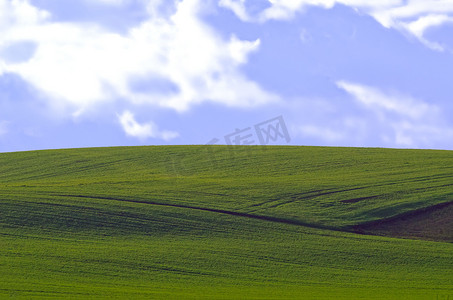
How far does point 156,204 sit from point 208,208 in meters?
2.49

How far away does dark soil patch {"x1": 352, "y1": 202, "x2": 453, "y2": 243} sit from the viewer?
917 inches

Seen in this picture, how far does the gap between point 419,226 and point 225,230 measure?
8766 mm

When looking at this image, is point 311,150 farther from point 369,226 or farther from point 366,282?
Answer: point 366,282

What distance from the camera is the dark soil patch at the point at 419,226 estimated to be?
76.4ft

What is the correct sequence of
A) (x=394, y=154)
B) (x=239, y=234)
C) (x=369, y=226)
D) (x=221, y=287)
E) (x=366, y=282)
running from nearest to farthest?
1. (x=221, y=287)
2. (x=366, y=282)
3. (x=239, y=234)
4. (x=369, y=226)
5. (x=394, y=154)

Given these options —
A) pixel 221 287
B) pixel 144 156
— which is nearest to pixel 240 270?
pixel 221 287

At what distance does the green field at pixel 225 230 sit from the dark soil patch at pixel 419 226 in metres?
0.11

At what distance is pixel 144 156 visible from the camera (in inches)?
1515

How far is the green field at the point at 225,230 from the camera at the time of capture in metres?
17.2

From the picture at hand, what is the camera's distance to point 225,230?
22.6 meters

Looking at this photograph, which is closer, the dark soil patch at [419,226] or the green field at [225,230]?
the green field at [225,230]

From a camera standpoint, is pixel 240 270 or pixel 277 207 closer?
pixel 240 270

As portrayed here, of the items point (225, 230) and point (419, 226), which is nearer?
point (225, 230)

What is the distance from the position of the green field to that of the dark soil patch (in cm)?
11
